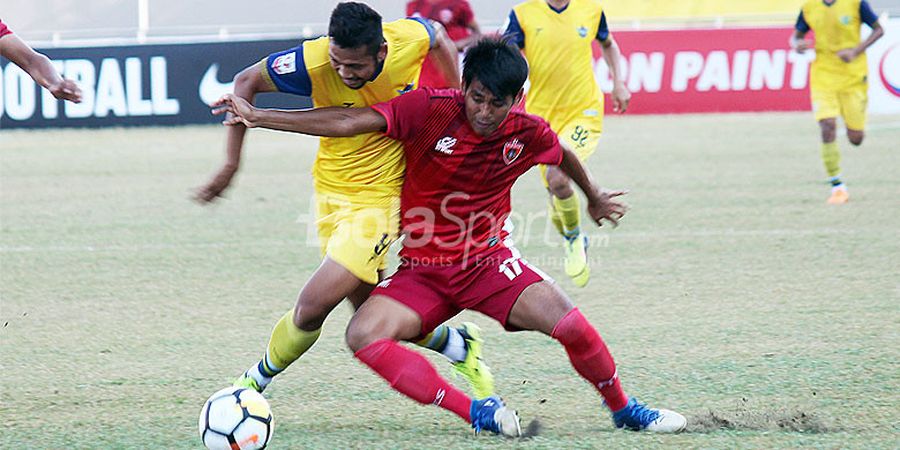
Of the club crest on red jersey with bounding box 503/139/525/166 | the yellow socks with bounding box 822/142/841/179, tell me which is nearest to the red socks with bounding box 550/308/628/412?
the club crest on red jersey with bounding box 503/139/525/166

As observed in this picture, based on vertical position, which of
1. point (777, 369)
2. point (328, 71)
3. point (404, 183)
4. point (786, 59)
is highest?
point (328, 71)

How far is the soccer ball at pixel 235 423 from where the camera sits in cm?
422

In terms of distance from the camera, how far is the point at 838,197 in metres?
11.0

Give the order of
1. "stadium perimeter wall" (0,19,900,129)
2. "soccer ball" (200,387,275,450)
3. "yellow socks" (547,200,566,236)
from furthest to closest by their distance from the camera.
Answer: "stadium perimeter wall" (0,19,900,129) < "yellow socks" (547,200,566,236) < "soccer ball" (200,387,275,450)

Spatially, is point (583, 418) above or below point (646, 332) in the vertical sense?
above

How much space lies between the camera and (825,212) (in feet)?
34.1

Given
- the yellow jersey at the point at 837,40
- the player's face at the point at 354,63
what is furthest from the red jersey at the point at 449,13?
the player's face at the point at 354,63

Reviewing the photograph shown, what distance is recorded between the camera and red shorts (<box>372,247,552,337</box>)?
15.0 ft

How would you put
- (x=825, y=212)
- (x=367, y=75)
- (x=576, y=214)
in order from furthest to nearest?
(x=825, y=212) < (x=576, y=214) < (x=367, y=75)

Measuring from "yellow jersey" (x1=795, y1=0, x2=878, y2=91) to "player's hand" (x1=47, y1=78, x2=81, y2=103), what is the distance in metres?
8.28

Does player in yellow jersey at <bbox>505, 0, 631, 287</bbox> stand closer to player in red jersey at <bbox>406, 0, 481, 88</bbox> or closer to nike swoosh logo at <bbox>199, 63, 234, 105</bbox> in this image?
player in red jersey at <bbox>406, 0, 481, 88</bbox>

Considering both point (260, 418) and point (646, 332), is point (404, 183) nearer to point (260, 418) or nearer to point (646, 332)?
point (260, 418)

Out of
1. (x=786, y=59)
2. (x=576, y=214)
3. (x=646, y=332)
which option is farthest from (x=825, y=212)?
(x=786, y=59)

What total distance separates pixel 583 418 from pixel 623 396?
0.94 feet
